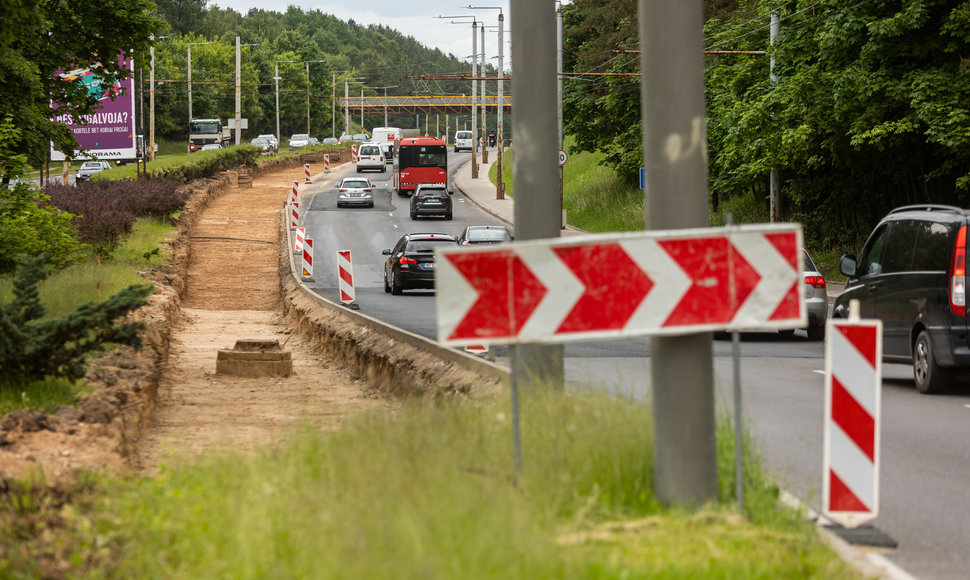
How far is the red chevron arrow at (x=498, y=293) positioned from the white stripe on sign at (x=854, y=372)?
161 centimetres

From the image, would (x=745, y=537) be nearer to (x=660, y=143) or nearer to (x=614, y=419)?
(x=614, y=419)

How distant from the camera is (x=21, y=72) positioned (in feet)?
68.5

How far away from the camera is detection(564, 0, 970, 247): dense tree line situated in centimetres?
2627

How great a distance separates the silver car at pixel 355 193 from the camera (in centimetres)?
6194

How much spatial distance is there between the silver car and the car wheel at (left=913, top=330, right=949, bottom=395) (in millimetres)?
49682

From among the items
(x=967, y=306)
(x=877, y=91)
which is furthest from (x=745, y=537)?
(x=877, y=91)

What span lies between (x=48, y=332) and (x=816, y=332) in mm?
13238

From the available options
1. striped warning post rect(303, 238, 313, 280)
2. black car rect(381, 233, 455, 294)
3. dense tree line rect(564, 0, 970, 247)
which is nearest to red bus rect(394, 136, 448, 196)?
dense tree line rect(564, 0, 970, 247)

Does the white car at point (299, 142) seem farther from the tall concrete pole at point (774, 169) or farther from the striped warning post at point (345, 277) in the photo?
the striped warning post at point (345, 277)

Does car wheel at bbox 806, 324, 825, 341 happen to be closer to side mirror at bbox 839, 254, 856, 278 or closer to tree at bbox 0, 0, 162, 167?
side mirror at bbox 839, 254, 856, 278

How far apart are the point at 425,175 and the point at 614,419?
208 feet

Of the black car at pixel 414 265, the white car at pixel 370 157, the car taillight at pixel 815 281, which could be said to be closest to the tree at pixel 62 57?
the black car at pixel 414 265

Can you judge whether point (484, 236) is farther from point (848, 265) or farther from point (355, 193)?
point (355, 193)

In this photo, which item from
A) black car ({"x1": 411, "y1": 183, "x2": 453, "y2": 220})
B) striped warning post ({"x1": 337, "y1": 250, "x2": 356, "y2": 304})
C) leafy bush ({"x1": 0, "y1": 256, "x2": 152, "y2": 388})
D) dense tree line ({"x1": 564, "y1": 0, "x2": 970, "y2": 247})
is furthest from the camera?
black car ({"x1": 411, "y1": 183, "x2": 453, "y2": 220})
